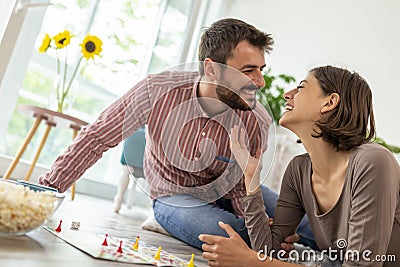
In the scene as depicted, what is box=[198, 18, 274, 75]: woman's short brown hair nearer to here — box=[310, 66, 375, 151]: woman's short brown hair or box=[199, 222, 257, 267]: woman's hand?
box=[310, 66, 375, 151]: woman's short brown hair

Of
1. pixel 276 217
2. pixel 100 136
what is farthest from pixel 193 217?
pixel 100 136

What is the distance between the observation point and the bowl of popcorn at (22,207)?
2.54 ft

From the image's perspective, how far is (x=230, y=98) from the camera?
53.5 inches

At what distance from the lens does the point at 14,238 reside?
849mm

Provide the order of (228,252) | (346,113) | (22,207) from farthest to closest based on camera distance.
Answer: (346,113) → (228,252) → (22,207)

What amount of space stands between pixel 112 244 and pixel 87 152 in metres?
0.38

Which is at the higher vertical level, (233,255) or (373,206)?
(373,206)

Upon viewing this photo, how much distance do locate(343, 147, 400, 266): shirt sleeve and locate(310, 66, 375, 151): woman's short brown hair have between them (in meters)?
0.11

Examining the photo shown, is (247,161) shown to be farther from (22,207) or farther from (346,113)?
(22,207)

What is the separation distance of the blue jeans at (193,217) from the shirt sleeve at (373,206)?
514 millimetres

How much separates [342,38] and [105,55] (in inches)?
76.9

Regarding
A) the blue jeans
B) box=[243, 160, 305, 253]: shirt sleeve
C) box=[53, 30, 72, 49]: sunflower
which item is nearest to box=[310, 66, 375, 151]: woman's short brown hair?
box=[243, 160, 305, 253]: shirt sleeve

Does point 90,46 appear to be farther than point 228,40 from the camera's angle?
Yes

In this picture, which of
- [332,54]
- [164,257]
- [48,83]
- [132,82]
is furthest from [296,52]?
[164,257]
